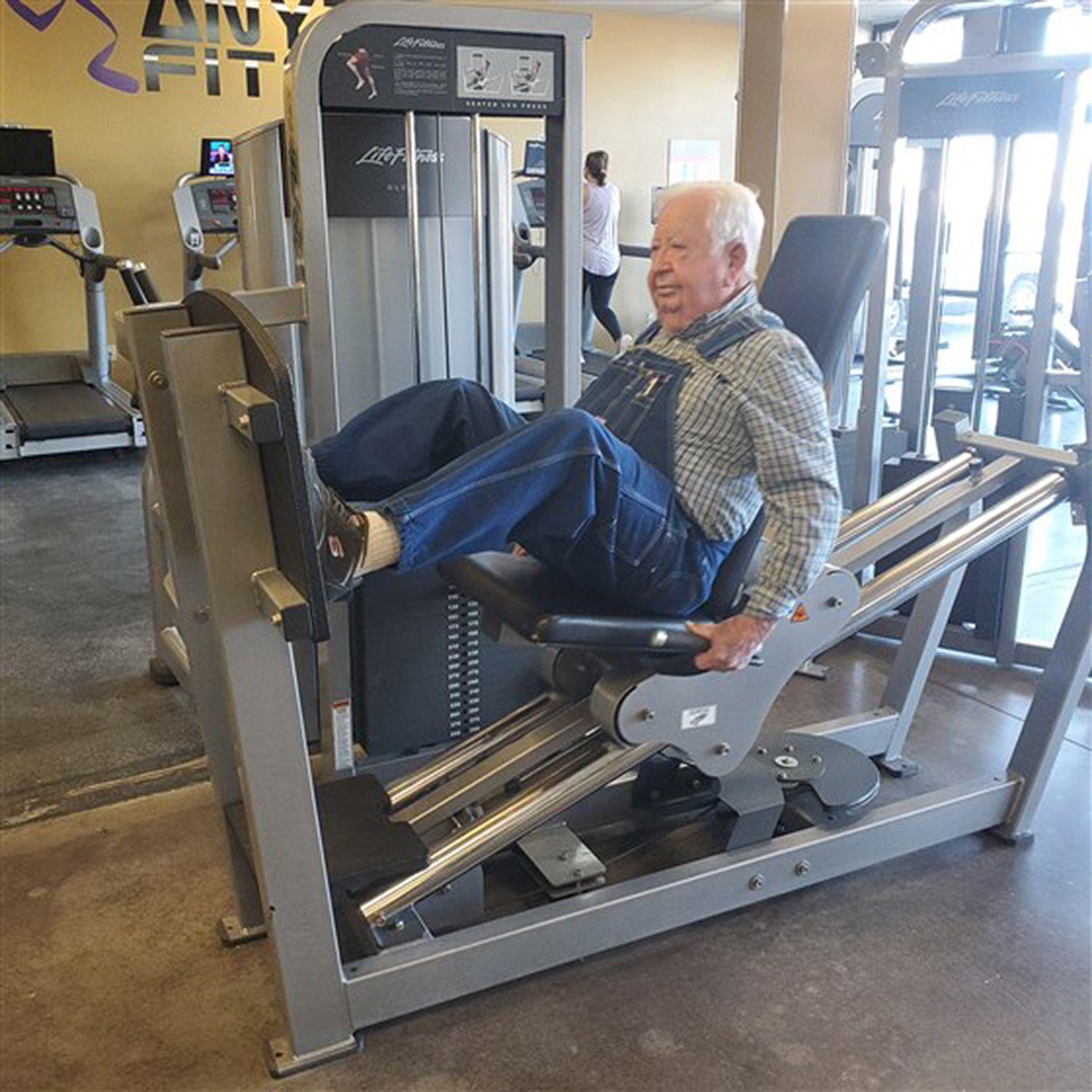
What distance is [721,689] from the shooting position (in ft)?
6.31

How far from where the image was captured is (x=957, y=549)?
7.05 feet

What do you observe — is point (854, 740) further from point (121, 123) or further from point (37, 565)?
point (121, 123)

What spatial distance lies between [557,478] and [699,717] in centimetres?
53

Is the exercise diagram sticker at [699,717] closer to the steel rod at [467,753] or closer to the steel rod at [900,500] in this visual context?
the steel rod at [467,753]

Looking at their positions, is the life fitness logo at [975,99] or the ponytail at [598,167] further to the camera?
the ponytail at [598,167]

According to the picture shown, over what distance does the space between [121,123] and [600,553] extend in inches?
241

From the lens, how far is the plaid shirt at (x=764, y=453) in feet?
5.77

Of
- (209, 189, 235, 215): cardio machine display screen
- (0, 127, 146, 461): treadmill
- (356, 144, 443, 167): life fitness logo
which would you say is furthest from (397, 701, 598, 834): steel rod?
(209, 189, 235, 215): cardio machine display screen

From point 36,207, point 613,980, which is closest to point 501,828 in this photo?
point 613,980

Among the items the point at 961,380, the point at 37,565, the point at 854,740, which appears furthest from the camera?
the point at 961,380

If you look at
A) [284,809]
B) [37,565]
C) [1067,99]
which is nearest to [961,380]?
[1067,99]

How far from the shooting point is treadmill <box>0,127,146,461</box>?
5.44 metres

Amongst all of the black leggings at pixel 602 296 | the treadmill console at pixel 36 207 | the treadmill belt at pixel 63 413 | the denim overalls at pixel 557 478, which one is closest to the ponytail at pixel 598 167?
the black leggings at pixel 602 296

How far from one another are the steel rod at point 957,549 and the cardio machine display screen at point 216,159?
5.11m
